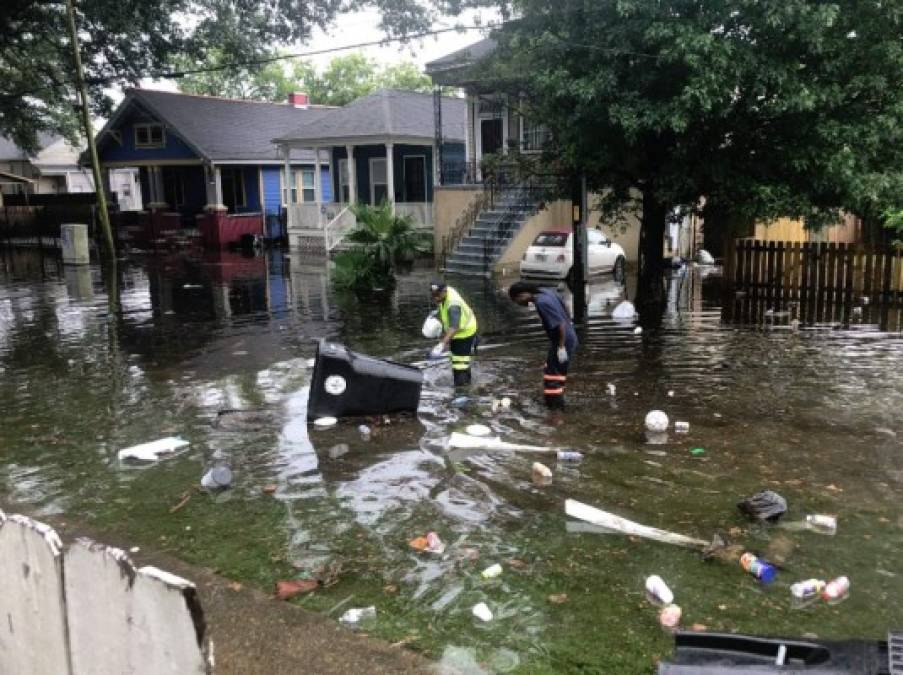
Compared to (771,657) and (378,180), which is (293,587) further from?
(378,180)

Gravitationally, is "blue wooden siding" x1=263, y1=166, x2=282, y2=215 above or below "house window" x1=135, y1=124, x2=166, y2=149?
below

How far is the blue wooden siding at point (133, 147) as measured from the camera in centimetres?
3216

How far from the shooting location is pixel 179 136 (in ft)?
102

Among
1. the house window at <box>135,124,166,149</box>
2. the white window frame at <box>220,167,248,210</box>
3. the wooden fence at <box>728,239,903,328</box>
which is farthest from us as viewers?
the white window frame at <box>220,167,248,210</box>

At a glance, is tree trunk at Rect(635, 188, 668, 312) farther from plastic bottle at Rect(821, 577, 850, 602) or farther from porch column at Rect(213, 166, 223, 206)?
porch column at Rect(213, 166, 223, 206)

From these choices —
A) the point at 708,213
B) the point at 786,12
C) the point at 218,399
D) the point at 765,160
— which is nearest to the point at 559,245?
the point at 708,213

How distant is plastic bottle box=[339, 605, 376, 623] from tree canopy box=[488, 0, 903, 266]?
9.03 metres

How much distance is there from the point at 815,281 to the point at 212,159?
21.8m

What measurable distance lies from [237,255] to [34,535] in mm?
26036

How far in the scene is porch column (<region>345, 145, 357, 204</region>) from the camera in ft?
89.2

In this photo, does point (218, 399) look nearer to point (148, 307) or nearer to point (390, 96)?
point (148, 307)

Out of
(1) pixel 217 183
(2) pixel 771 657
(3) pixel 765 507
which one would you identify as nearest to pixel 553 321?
(3) pixel 765 507

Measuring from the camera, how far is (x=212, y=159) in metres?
30.2

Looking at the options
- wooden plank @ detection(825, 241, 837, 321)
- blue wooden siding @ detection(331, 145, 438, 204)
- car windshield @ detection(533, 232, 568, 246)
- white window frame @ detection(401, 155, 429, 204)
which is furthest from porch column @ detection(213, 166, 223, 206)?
wooden plank @ detection(825, 241, 837, 321)
